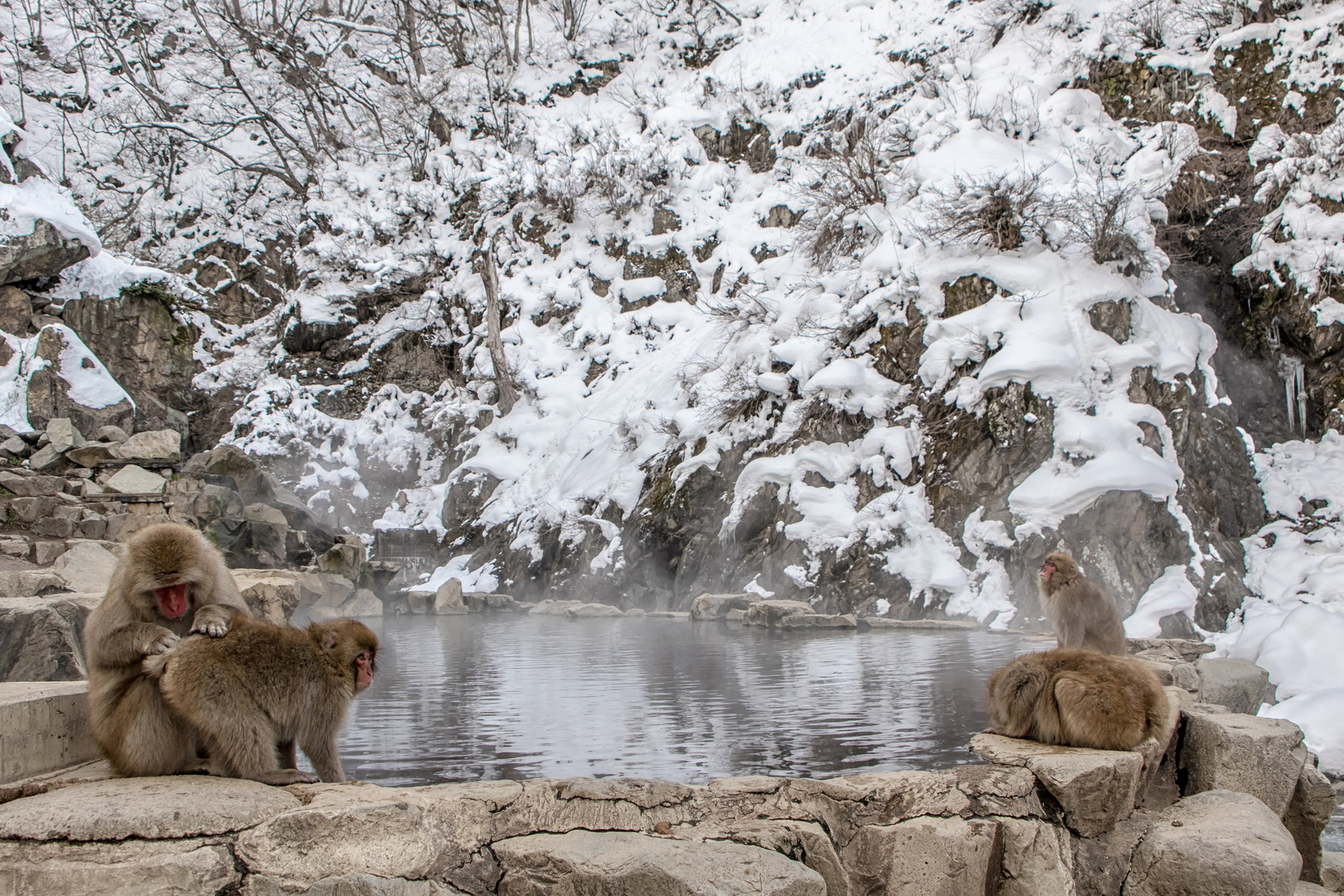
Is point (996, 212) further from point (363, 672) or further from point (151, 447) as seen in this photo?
point (151, 447)

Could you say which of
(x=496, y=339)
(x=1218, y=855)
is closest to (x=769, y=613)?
(x=1218, y=855)

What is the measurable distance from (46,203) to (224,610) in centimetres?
1150

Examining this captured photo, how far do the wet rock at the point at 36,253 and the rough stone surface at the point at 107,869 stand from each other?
11413 millimetres

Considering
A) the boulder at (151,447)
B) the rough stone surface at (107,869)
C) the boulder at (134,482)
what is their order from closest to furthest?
the rough stone surface at (107,869), the boulder at (134,482), the boulder at (151,447)

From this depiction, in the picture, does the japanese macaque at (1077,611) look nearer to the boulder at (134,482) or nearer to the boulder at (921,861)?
the boulder at (921,861)

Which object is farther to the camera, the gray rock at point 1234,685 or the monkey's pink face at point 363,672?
the gray rock at point 1234,685

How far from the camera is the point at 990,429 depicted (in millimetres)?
8453

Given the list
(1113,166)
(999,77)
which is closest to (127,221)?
(999,77)

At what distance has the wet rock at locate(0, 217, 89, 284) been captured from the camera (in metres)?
10.5

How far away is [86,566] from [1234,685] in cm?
765

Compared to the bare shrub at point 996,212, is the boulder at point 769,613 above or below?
below

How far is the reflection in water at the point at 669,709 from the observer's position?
256 centimetres

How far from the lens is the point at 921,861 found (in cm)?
208

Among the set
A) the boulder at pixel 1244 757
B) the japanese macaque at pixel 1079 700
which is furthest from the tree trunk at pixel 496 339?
the boulder at pixel 1244 757
